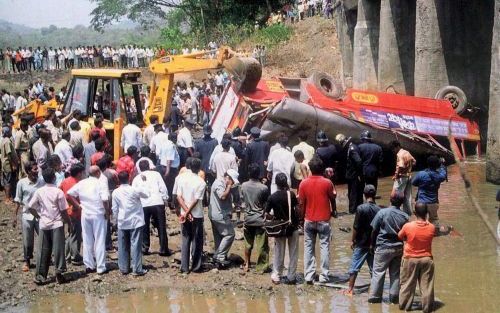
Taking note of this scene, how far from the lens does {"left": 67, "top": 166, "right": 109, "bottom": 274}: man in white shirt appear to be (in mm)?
10500

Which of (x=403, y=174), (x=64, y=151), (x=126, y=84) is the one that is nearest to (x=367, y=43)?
(x=126, y=84)

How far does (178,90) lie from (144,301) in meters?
18.5

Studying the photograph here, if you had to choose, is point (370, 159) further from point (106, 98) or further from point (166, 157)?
point (106, 98)

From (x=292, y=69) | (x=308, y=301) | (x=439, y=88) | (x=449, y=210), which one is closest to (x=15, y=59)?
(x=292, y=69)

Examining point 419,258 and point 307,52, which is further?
point 307,52

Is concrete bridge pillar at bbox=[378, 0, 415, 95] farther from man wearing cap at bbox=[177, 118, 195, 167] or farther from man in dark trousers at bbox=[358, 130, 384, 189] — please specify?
man in dark trousers at bbox=[358, 130, 384, 189]

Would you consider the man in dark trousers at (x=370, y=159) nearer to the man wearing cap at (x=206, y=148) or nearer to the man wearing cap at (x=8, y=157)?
the man wearing cap at (x=206, y=148)

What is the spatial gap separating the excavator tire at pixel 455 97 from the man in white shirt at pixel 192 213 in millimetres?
9259

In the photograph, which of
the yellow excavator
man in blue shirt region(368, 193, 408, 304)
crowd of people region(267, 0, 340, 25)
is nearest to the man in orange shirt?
man in blue shirt region(368, 193, 408, 304)

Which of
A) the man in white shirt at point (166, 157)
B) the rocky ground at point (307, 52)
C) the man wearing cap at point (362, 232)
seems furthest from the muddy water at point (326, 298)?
the rocky ground at point (307, 52)

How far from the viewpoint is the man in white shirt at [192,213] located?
10422 millimetres

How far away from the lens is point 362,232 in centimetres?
938

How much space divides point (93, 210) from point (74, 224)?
0.65 metres

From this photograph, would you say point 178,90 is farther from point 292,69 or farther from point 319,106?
point 319,106
